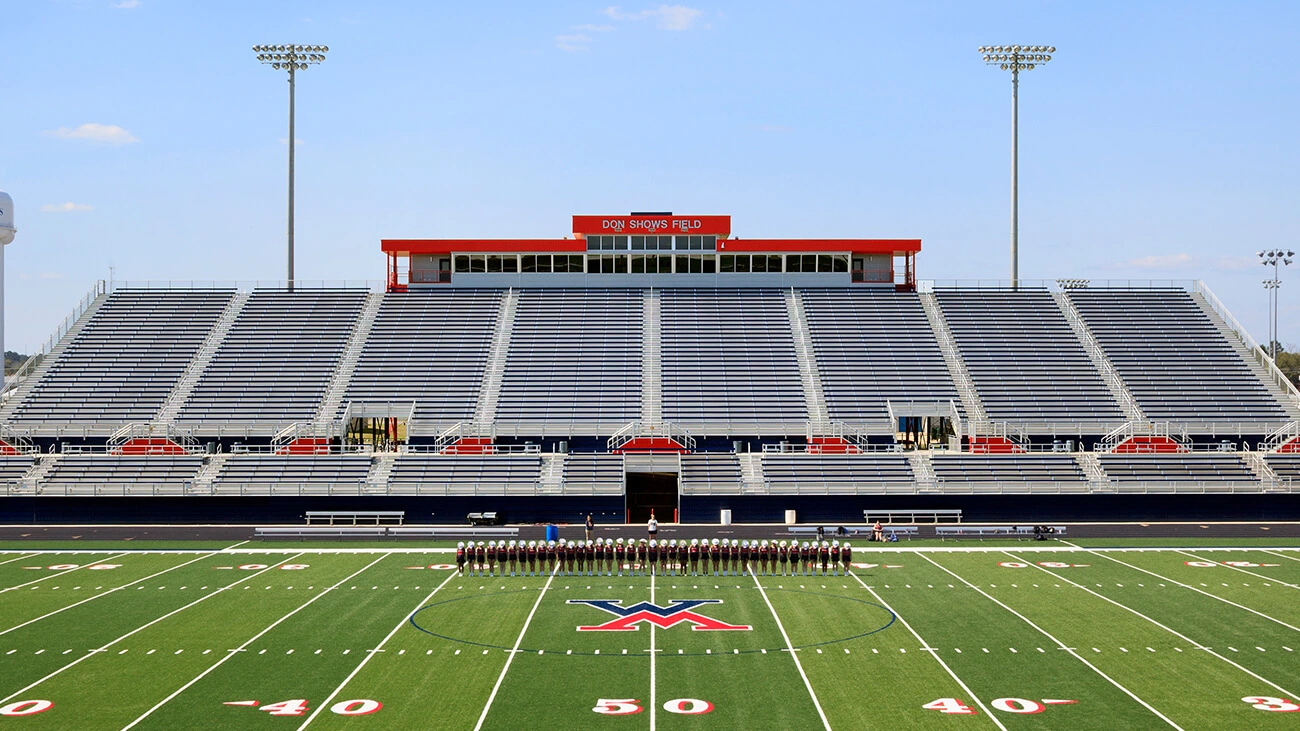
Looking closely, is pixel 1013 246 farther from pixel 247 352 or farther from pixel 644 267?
pixel 247 352

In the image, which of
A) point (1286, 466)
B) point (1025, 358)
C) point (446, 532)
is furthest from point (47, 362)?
point (1286, 466)

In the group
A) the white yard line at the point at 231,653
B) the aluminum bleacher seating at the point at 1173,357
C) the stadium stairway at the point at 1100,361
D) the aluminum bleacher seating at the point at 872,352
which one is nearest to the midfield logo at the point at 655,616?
the white yard line at the point at 231,653

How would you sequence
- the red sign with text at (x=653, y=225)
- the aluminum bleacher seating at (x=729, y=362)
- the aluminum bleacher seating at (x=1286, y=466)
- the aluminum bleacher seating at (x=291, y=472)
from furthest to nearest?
the red sign with text at (x=653, y=225), the aluminum bleacher seating at (x=729, y=362), the aluminum bleacher seating at (x=1286, y=466), the aluminum bleacher seating at (x=291, y=472)

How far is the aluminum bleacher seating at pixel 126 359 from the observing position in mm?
44188

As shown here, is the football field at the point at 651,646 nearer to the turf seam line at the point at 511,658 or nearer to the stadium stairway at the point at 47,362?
the turf seam line at the point at 511,658

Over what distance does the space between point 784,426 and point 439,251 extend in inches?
737

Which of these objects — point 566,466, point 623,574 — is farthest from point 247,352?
point 623,574

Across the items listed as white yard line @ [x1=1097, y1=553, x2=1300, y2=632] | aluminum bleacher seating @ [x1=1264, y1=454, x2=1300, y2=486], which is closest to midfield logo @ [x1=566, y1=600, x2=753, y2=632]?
white yard line @ [x1=1097, y1=553, x2=1300, y2=632]

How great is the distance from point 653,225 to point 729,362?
859 centimetres

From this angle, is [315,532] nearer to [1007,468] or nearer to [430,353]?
[430,353]

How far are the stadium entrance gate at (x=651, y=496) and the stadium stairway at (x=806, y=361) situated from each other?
660 cm

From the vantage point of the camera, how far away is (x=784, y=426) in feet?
140

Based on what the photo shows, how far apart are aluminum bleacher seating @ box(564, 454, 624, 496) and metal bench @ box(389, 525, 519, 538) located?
12.0 feet

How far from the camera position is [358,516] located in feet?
123
